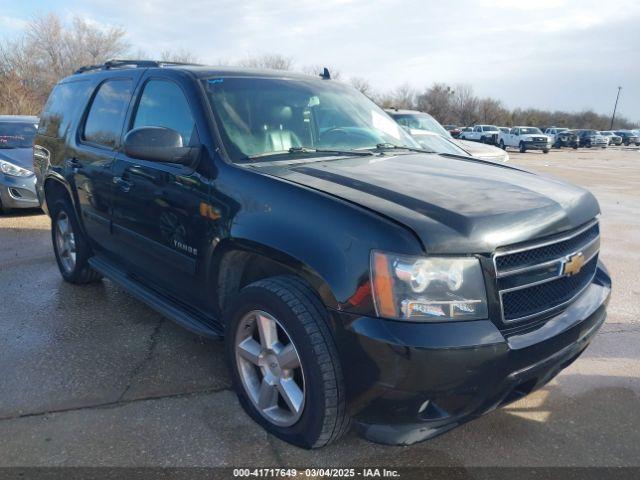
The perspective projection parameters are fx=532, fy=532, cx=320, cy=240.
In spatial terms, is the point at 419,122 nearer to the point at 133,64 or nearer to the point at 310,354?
the point at 133,64

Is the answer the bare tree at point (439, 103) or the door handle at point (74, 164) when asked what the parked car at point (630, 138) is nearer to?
the bare tree at point (439, 103)

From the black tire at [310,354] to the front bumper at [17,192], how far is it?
704 centimetres

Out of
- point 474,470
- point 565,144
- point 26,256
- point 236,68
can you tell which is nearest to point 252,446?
point 474,470

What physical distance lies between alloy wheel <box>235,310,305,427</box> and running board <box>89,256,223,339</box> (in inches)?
13.8

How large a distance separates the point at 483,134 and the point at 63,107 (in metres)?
40.3

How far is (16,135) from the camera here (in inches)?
360

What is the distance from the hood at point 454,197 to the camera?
7.21 feet

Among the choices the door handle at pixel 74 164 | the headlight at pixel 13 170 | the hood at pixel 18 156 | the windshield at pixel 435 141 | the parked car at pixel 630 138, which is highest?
the door handle at pixel 74 164

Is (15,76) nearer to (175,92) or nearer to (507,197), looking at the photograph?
(175,92)

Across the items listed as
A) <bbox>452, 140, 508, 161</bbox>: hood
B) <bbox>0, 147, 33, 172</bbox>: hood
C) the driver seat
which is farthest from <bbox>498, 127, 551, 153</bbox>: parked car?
the driver seat

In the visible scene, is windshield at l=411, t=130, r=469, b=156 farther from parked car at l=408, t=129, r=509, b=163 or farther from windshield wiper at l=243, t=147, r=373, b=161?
windshield wiper at l=243, t=147, r=373, b=161

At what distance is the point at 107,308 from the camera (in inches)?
176

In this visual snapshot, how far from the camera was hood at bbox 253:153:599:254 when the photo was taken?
2.20 m

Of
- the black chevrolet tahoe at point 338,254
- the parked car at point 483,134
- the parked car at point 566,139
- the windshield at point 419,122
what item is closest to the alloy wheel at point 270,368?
the black chevrolet tahoe at point 338,254
